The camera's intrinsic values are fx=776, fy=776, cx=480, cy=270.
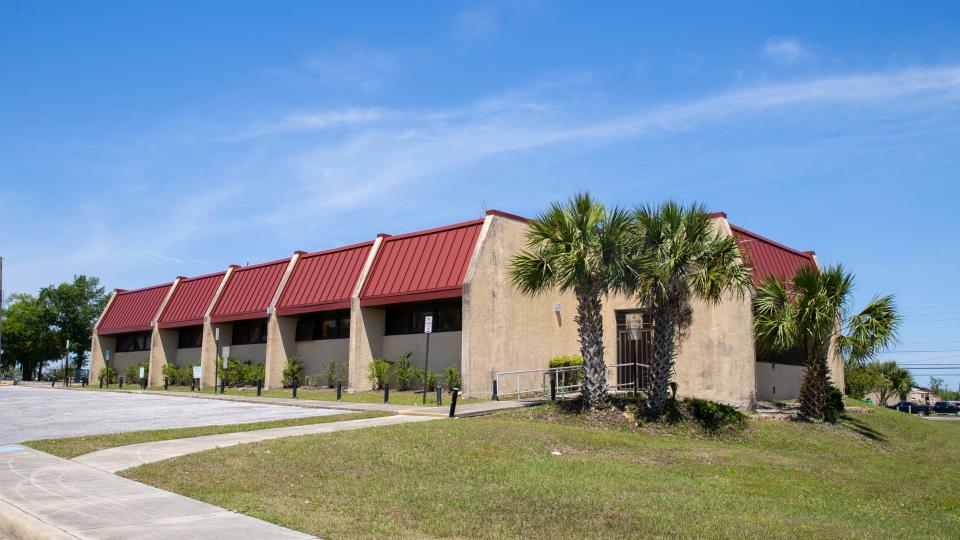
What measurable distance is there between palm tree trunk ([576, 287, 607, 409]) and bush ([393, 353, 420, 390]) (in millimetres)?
10009

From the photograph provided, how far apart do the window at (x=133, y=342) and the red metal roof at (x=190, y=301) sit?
18.5 feet

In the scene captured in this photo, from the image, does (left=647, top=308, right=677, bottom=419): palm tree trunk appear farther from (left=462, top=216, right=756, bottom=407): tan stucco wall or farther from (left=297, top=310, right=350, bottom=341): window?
(left=297, top=310, right=350, bottom=341): window

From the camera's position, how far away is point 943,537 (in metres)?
9.30

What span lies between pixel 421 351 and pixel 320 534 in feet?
72.3

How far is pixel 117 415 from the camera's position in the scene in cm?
2127

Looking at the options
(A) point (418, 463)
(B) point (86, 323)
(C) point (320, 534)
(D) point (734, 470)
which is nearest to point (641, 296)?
(D) point (734, 470)

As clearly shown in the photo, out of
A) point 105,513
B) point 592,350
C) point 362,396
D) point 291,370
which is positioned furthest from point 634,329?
point 105,513

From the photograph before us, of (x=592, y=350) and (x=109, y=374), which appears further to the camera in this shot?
(x=109, y=374)

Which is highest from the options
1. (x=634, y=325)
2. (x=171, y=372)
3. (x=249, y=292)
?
(x=249, y=292)

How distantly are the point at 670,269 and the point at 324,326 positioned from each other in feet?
63.4

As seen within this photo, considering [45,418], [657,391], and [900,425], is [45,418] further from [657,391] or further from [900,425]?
[900,425]

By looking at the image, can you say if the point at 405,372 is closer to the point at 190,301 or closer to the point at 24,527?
the point at 190,301

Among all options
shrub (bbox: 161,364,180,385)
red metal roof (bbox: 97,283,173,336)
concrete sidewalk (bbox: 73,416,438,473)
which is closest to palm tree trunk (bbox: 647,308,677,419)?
concrete sidewalk (bbox: 73,416,438,473)

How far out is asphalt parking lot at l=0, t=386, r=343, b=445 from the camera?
17.8 meters
